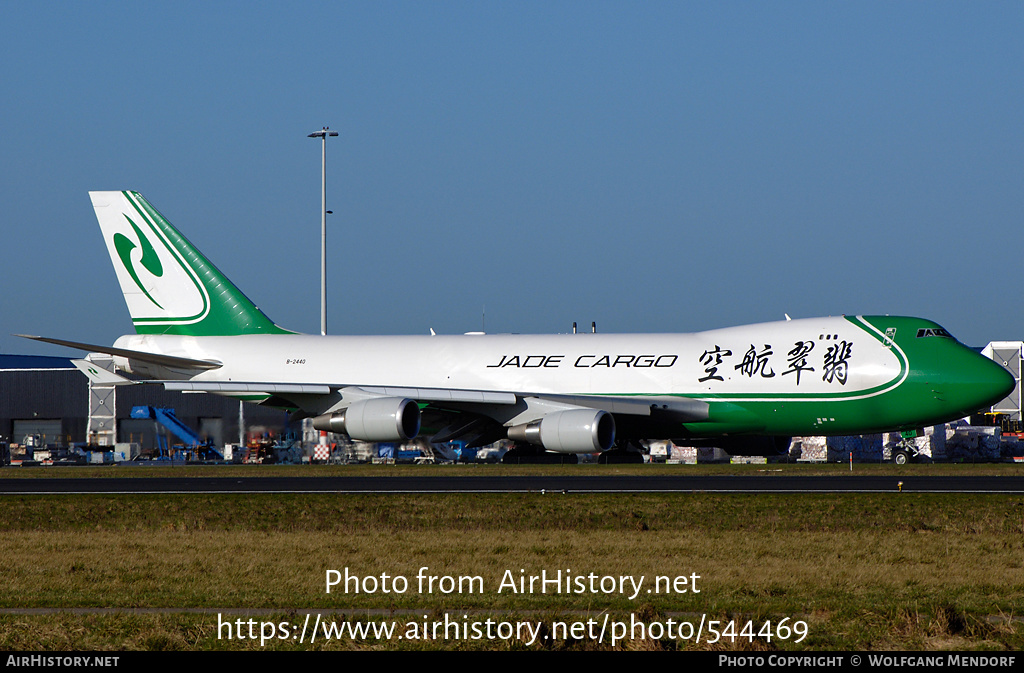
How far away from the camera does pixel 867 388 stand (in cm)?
3778

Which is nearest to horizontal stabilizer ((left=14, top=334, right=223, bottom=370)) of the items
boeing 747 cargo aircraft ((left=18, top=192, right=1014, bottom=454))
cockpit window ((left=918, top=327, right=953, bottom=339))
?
boeing 747 cargo aircraft ((left=18, top=192, right=1014, bottom=454))

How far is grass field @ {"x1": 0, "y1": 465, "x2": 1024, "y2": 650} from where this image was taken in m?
11.1

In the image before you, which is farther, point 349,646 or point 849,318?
point 849,318

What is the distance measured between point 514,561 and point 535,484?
13884 millimetres

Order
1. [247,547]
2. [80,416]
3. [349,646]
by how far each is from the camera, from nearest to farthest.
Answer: [349,646], [247,547], [80,416]

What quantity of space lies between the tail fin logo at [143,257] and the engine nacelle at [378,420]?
10819 mm

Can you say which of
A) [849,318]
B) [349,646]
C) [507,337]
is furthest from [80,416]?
[349,646]

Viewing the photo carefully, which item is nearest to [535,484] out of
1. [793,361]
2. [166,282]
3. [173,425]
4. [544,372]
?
[544,372]

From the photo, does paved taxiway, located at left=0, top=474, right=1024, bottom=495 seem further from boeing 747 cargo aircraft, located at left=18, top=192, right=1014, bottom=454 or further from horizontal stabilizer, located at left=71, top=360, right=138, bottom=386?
horizontal stabilizer, located at left=71, top=360, right=138, bottom=386

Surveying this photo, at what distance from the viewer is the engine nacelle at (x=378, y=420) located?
38.2 meters

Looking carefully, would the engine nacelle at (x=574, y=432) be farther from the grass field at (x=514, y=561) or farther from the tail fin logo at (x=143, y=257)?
the tail fin logo at (x=143, y=257)

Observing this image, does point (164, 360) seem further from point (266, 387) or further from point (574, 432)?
point (574, 432)
